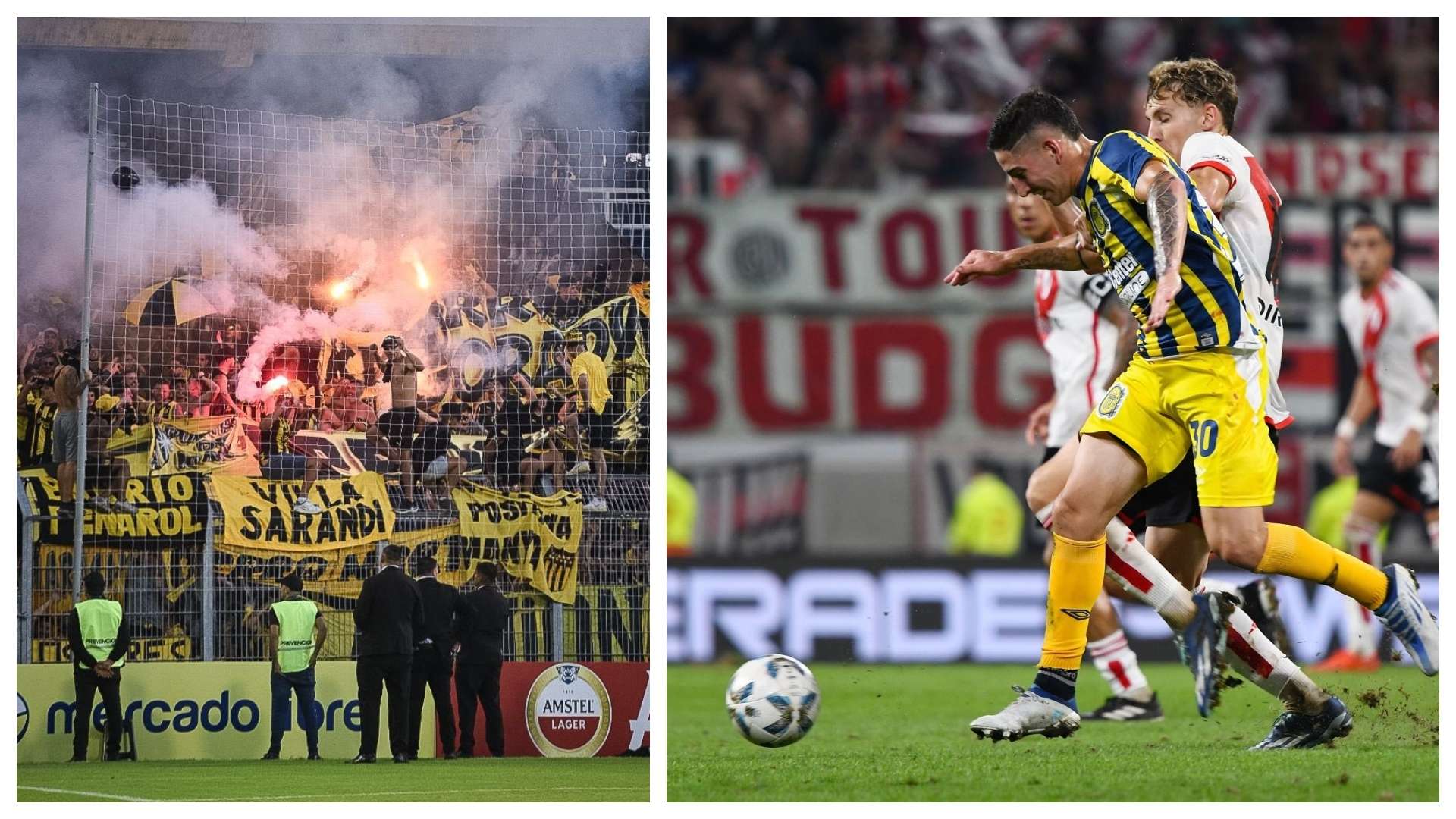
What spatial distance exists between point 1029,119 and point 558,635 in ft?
6.24

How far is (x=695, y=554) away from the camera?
777 centimetres

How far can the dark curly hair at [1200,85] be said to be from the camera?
4.30m

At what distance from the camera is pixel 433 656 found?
4.58 m

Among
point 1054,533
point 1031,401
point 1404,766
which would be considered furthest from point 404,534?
point 1031,401

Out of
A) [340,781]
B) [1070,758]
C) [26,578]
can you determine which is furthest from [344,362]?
[1070,758]

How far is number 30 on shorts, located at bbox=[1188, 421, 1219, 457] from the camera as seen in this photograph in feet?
12.4

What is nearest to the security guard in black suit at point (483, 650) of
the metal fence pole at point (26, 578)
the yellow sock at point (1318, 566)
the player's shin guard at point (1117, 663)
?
the metal fence pole at point (26, 578)

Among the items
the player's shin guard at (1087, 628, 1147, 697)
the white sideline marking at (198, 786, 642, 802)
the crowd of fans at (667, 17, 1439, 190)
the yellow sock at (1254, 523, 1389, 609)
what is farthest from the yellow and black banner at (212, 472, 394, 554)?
the crowd of fans at (667, 17, 1439, 190)

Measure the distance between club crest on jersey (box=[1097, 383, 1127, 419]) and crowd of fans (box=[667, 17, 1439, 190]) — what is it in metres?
5.01

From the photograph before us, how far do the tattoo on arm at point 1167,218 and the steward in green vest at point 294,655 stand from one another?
246 cm

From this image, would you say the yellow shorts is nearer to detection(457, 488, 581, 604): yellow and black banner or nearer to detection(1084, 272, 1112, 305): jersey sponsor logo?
detection(1084, 272, 1112, 305): jersey sponsor logo

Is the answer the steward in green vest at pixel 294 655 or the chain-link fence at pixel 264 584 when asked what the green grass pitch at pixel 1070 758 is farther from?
the steward in green vest at pixel 294 655

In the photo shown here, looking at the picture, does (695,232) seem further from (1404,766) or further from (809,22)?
(1404,766)
